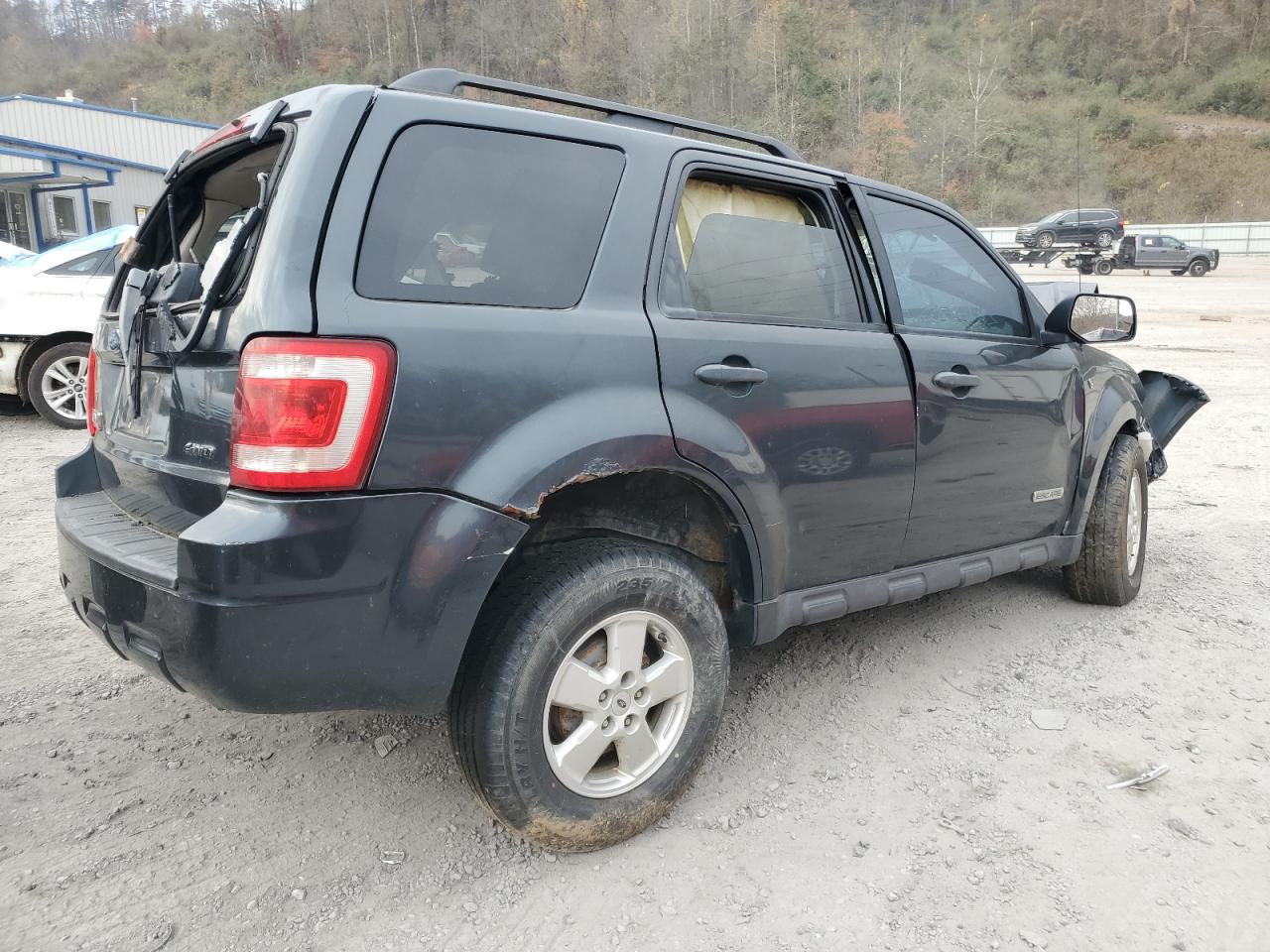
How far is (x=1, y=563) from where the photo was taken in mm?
4523

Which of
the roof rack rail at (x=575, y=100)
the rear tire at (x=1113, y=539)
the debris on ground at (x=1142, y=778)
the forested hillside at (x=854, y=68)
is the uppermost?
the forested hillside at (x=854, y=68)

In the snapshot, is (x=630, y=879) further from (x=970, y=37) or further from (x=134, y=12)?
(x=134, y=12)

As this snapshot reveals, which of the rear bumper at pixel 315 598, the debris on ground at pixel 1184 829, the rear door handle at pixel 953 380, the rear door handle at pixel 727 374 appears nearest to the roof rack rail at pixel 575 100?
the rear door handle at pixel 727 374

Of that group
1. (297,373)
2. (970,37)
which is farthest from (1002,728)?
(970,37)

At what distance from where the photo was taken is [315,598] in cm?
189

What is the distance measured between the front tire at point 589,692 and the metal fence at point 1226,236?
44428 mm

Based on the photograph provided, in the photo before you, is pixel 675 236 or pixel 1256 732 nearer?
pixel 675 236

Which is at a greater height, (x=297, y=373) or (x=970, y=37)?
(x=970, y=37)

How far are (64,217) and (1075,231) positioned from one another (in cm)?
3305

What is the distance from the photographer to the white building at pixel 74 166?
21.0m

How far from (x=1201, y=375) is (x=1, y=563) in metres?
12.1

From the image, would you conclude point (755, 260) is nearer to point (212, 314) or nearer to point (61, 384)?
point (212, 314)

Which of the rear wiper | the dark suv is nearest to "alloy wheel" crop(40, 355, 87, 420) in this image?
the dark suv

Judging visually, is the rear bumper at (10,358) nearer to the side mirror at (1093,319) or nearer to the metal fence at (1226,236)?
the side mirror at (1093,319)
